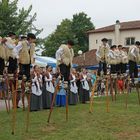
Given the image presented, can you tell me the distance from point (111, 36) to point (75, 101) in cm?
4868

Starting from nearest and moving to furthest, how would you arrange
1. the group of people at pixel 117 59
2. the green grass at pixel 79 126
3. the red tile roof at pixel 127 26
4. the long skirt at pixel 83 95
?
1. the green grass at pixel 79 126
2. the group of people at pixel 117 59
3. the long skirt at pixel 83 95
4. the red tile roof at pixel 127 26

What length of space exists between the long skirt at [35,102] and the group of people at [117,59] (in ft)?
9.94

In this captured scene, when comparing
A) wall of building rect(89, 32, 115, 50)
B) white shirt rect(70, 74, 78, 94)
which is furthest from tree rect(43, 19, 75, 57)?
white shirt rect(70, 74, 78, 94)

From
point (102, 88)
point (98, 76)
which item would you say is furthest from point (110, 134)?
point (102, 88)

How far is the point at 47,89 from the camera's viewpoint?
2189 cm

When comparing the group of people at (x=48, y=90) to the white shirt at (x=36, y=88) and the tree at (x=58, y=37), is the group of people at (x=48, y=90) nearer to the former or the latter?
the white shirt at (x=36, y=88)

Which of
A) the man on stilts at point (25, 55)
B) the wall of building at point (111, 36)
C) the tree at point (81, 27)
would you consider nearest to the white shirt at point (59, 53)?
the man on stilts at point (25, 55)

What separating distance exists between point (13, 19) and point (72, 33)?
50.7 m

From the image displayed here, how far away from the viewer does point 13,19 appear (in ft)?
135

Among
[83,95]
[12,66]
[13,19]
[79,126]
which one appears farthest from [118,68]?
[13,19]

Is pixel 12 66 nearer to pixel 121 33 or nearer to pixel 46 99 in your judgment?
pixel 46 99

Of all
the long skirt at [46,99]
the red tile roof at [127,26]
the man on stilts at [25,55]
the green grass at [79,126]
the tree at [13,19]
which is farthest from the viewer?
the red tile roof at [127,26]

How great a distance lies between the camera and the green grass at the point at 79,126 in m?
12.7

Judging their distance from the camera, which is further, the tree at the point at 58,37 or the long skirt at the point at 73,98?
the tree at the point at 58,37
